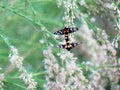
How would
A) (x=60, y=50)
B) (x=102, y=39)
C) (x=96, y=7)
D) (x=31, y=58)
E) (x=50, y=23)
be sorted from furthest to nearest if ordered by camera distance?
(x=31, y=58) → (x=50, y=23) → (x=96, y=7) → (x=102, y=39) → (x=60, y=50)

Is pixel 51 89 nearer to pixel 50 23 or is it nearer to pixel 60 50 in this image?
pixel 60 50

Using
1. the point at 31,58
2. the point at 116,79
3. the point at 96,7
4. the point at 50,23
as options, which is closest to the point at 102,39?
the point at 96,7

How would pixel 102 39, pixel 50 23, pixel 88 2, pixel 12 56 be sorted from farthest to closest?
pixel 50 23
pixel 88 2
pixel 102 39
pixel 12 56

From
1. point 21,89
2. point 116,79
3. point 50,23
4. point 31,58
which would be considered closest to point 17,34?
point 31,58

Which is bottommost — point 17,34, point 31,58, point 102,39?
point 102,39

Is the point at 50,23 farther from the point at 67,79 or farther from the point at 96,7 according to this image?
the point at 67,79

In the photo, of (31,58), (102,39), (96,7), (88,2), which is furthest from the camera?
(31,58)

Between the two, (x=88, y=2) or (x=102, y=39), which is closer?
(x=102, y=39)

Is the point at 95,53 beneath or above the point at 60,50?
above

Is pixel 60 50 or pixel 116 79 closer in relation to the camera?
pixel 60 50
